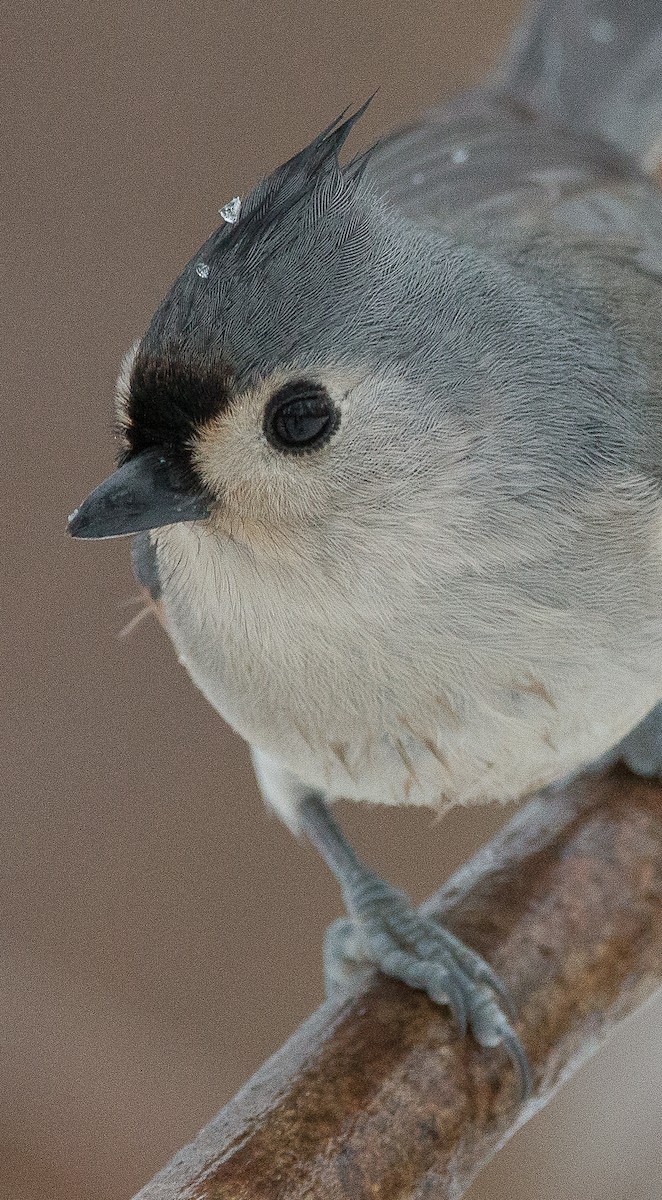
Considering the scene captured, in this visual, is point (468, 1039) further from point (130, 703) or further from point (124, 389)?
point (130, 703)

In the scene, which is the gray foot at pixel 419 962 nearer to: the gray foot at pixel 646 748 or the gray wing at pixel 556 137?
the gray foot at pixel 646 748

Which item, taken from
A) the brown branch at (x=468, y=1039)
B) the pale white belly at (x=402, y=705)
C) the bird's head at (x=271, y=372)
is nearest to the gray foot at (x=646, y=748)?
the brown branch at (x=468, y=1039)

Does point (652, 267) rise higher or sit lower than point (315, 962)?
higher

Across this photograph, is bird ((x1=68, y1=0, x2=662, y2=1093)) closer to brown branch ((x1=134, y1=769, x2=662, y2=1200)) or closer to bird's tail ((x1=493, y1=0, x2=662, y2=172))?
brown branch ((x1=134, y1=769, x2=662, y2=1200))

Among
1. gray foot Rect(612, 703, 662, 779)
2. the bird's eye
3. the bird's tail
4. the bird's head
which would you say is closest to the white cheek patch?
the bird's head

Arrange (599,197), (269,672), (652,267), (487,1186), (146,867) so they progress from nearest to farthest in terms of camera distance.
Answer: (269,672) → (652,267) → (599,197) → (487,1186) → (146,867)

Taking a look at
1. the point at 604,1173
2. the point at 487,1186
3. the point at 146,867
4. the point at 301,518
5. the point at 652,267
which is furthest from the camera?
the point at 146,867

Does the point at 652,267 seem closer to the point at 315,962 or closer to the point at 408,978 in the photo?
the point at 408,978

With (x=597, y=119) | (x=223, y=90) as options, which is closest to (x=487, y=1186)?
(x=597, y=119)
